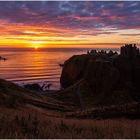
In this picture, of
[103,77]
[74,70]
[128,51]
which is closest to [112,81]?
[103,77]

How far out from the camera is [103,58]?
52.8m

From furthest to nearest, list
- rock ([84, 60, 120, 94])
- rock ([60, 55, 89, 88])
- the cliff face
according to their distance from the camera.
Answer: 1. rock ([60, 55, 89, 88])
2. rock ([84, 60, 120, 94])
3. the cliff face

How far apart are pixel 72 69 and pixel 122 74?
18.1m

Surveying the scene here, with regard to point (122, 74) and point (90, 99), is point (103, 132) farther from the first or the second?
point (122, 74)

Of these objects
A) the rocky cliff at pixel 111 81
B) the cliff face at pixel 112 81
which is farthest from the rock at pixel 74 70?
the cliff face at pixel 112 81

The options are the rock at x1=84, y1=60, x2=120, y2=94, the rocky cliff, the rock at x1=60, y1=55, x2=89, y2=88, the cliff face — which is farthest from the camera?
the rock at x1=60, y1=55, x2=89, y2=88

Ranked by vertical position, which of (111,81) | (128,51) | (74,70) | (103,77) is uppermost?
(128,51)

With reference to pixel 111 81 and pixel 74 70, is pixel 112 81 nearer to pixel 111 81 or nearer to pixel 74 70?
pixel 111 81

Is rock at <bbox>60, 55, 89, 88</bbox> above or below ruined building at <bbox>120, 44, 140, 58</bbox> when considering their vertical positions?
below

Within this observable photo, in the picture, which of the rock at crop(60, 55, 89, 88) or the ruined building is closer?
the ruined building

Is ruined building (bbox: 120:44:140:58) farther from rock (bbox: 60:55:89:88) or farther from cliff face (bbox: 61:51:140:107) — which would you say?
rock (bbox: 60:55:89:88)

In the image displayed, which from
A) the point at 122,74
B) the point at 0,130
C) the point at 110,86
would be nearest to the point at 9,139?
the point at 0,130

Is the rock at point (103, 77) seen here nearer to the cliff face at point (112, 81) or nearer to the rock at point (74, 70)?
the cliff face at point (112, 81)

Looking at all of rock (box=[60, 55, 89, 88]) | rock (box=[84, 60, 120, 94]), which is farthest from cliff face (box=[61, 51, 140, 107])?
rock (box=[60, 55, 89, 88])
